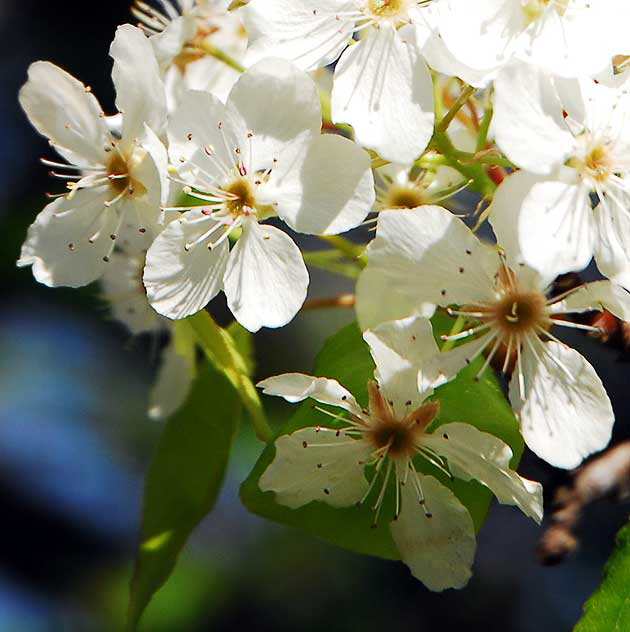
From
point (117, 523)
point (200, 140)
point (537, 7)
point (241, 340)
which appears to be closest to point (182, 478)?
point (241, 340)

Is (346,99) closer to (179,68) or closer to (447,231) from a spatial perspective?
(447,231)

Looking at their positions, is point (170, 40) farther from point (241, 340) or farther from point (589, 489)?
point (589, 489)

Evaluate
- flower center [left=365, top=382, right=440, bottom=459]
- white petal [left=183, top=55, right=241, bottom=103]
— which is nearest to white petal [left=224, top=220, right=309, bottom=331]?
flower center [left=365, top=382, right=440, bottom=459]

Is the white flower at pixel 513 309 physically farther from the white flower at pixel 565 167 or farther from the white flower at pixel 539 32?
the white flower at pixel 539 32

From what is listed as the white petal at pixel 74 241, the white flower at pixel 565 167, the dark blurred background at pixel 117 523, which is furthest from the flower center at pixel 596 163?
the dark blurred background at pixel 117 523

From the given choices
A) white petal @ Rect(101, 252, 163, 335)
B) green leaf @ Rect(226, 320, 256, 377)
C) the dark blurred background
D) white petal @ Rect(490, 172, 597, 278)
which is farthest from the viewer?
the dark blurred background

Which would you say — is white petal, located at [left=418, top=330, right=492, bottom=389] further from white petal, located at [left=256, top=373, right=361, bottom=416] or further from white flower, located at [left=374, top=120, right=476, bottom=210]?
white flower, located at [left=374, top=120, right=476, bottom=210]
